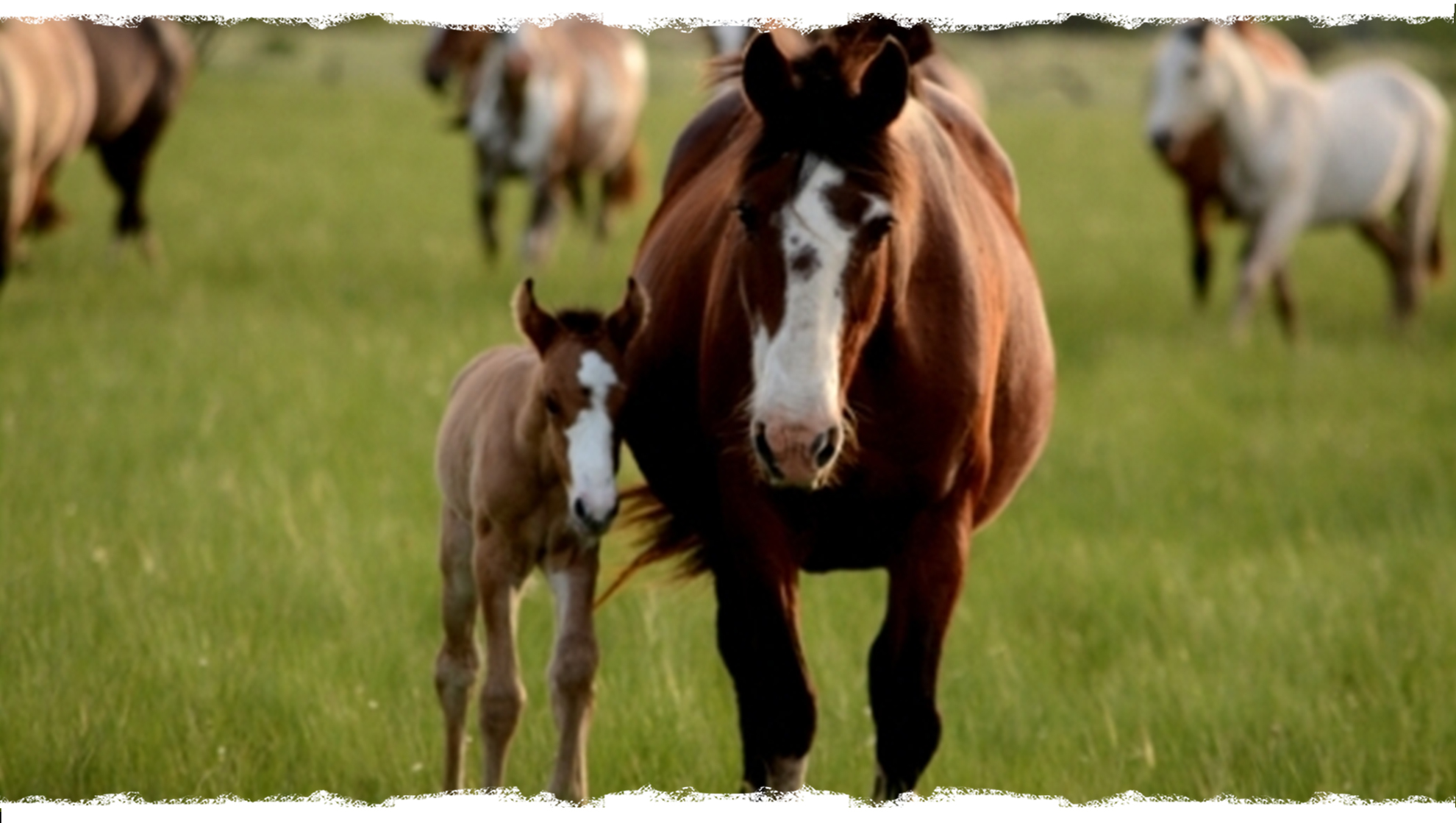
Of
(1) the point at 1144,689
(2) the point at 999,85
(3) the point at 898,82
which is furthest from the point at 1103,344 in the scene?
(2) the point at 999,85

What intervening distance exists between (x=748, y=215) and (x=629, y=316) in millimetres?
730

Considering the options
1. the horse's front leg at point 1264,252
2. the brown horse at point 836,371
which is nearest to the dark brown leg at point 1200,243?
the horse's front leg at point 1264,252

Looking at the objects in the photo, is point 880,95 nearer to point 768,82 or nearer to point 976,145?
point 768,82

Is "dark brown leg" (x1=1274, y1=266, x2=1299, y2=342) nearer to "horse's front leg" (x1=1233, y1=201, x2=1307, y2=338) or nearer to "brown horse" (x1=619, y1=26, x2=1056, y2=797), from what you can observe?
"horse's front leg" (x1=1233, y1=201, x2=1307, y2=338)

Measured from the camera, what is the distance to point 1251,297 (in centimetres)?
1340

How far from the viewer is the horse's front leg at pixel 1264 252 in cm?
1337

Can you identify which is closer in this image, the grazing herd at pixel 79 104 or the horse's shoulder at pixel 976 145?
the horse's shoulder at pixel 976 145

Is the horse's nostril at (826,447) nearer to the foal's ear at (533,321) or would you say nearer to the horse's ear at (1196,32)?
the foal's ear at (533,321)

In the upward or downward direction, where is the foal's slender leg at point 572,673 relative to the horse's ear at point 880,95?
downward

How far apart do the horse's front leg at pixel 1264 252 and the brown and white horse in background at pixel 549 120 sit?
4761mm

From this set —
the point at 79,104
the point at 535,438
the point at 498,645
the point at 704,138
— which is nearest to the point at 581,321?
the point at 535,438

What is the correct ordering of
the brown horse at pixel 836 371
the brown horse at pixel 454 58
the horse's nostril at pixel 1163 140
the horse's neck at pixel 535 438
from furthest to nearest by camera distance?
the brown horse at pixel 454 58 < the horse's nostril at pixel 1163 140 < the horse's neck at pixel 535 438 < the brown horse at pixel 836 371

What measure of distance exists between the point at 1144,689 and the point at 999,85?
28.2m

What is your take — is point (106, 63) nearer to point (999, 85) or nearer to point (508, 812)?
point (508, 812)
